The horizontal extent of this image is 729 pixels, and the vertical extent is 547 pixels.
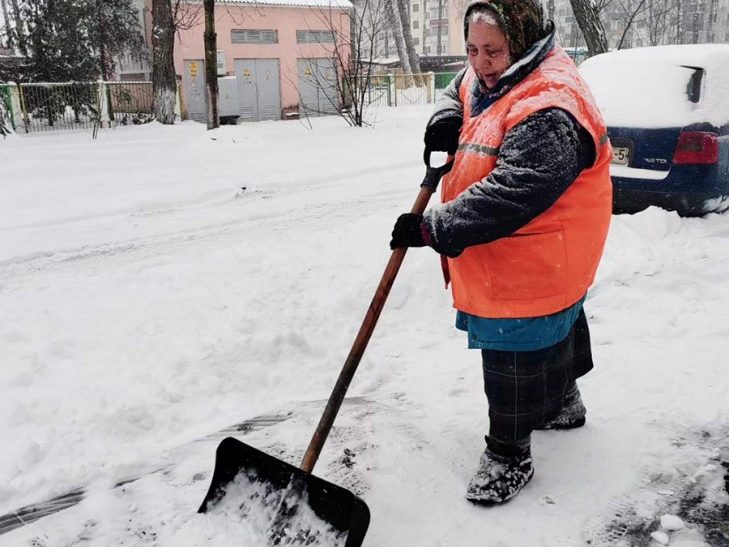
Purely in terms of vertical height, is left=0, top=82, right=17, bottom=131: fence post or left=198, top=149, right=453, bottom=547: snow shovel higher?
left=0, top=82, right=17, bottom=131: fence post

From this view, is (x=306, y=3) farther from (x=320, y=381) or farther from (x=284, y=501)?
(x=284, y=501)

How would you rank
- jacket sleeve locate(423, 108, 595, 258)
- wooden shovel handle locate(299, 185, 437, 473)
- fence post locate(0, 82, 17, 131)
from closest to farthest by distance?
jacket sleeve locate(423, 108, 595, 258) < wooden shovel handle locate(299, 185, 437, 473) < fence post locate(0, 82, 17, 131)


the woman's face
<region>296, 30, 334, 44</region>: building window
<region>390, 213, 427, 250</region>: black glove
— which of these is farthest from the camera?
<region>296, 30, 334, 44</region>: building window

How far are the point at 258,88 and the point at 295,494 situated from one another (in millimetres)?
24242

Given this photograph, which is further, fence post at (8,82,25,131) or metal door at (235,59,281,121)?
metal door at (235,59,281,121)

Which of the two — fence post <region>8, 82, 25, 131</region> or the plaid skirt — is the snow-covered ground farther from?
fence post <region>8, 82, 25, 131</region>

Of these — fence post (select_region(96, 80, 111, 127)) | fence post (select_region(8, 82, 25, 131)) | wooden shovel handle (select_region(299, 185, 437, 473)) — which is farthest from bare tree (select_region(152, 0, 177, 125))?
wooden shovel handle (select_region(299, 185, 437, 473))

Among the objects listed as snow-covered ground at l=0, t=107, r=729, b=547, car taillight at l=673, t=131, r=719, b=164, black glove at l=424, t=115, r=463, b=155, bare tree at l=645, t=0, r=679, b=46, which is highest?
bare tree at l=645, t=0, r=679, b=46

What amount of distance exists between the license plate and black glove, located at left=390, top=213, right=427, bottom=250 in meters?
4.00

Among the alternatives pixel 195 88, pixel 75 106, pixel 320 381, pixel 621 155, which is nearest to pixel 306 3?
pixel 195 88

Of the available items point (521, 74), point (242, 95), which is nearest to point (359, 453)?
point (521, 74)

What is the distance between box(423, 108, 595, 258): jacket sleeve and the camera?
1.92 meters

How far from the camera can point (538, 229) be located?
2.09 meters

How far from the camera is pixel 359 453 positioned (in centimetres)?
275
